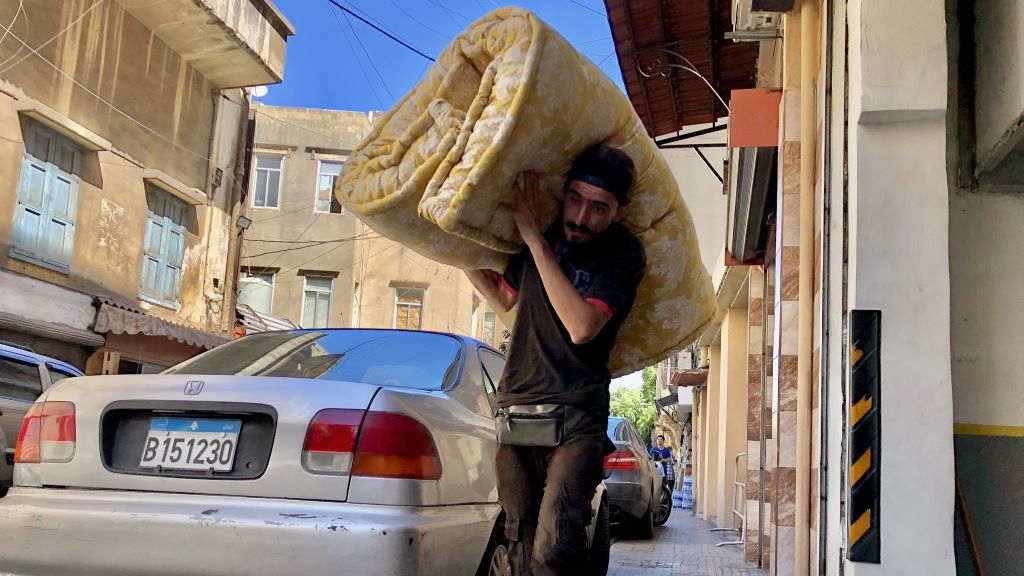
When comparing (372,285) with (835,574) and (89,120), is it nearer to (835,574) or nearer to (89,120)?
(89,120)

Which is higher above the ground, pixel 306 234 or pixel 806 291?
pixel 306 234

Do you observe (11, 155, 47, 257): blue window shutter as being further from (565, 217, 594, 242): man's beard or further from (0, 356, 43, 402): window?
(565, 217, 594, 242): man's beard

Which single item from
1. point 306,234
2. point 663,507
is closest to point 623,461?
point 663,507

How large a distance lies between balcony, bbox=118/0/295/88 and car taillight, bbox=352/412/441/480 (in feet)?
43.8

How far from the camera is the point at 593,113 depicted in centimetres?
278

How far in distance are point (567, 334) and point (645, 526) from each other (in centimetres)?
744

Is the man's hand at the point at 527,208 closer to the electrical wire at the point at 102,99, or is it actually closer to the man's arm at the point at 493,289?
the man's arm at the point at 493,289

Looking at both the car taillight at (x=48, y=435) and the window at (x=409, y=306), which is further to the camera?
the window at (x=409, y=306)

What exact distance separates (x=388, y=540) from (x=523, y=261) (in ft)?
3.24

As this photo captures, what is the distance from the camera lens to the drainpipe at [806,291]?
3891 millimetres

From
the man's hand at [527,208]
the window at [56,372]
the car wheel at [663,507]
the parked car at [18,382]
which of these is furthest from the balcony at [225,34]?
the man's hand at [527,208]

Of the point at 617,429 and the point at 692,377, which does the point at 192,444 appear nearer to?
the point at 617,429

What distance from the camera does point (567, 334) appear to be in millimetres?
2773

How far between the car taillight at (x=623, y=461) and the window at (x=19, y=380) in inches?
218
